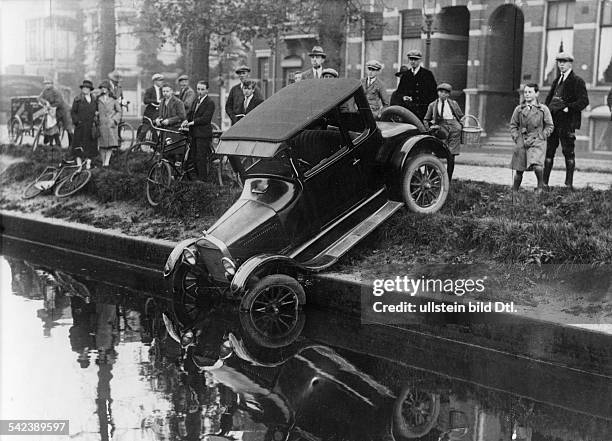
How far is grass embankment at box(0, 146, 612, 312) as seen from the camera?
8.58m

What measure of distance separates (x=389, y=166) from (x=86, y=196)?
6.89m

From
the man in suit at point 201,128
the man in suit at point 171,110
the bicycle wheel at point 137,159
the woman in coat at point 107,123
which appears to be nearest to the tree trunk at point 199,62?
the woman in coat at point 107,123

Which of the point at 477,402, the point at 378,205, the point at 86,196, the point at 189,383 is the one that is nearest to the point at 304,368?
the point at 189,383

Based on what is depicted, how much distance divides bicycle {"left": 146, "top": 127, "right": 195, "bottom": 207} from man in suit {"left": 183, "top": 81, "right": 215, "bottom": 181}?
11 cm

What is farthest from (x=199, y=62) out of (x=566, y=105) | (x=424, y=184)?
(x=424, y=184)

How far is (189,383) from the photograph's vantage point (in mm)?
6699

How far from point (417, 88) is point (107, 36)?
10.9m

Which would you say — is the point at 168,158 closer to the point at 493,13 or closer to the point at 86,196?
the point at 86,196

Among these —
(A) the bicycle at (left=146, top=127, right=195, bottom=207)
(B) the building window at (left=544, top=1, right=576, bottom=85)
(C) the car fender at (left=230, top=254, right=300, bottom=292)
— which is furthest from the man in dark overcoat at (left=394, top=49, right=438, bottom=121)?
(B) the building window at (left=544, top=1, right=576, bottom=85)

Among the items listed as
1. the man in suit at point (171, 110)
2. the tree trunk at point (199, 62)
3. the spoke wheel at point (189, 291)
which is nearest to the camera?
the spoke wheel at point (189, 291)

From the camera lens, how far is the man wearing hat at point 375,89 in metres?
12.1

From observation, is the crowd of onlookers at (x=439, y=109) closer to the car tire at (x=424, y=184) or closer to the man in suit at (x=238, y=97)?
the man in suit at (x=238, y=97)

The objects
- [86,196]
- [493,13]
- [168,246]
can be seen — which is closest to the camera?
[168,246]

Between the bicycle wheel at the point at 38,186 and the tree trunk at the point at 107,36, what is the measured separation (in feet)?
16.2
